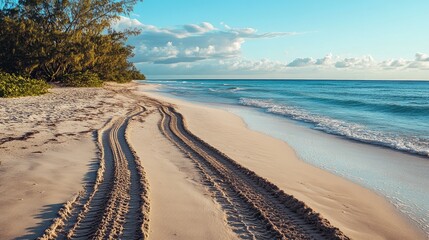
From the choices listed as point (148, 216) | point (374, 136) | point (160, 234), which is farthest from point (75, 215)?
point (374, 136)

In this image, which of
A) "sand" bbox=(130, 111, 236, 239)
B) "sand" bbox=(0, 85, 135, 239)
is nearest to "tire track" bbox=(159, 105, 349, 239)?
"sand" bbox=(130, 111, 236, 239)

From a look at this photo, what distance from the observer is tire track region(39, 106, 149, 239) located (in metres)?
3.55

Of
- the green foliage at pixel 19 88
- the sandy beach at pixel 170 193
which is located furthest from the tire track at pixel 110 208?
the green foliage at pixel 19 88

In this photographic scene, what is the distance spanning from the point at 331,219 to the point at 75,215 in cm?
335

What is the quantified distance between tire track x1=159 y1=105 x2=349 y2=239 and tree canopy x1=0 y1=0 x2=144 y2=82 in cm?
2449

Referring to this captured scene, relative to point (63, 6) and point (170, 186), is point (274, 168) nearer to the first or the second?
point (170, 186)

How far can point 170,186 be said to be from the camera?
512 cm

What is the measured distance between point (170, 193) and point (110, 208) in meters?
0.98

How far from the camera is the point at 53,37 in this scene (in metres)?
26.9

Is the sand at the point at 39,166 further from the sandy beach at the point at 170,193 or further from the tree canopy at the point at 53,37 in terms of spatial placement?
the tree canopy at the point at 53,37

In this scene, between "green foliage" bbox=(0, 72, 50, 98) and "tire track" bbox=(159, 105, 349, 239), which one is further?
"green foliage" bbox=(0, 72, 50, 98)

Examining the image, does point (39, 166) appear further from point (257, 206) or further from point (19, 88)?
point (19, 88)

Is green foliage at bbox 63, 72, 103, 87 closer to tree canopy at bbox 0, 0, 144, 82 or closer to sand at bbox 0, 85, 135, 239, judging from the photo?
tree canopy at bbox 0, 0, 144, 82

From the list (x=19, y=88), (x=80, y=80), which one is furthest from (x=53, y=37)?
(x=19, y=88)
